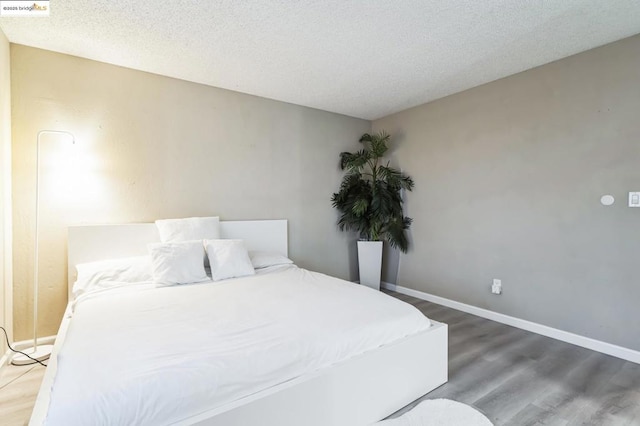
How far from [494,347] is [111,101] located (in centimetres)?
408

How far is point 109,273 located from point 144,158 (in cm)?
115

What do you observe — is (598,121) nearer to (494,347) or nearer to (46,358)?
(494,347)

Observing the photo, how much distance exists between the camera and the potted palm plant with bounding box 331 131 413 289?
13.0 feet

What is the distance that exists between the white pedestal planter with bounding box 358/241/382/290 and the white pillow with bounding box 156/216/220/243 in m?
1.95

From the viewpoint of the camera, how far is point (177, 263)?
8.20 feet

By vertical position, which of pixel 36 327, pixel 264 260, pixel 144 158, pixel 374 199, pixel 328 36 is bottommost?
pixel 36 327

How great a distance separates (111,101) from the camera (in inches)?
111

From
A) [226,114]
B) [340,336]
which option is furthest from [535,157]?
[226,114]

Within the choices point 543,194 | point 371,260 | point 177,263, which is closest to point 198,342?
point 177,263

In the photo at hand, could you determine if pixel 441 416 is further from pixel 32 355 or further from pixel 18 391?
pixel 32 355

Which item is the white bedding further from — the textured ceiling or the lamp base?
the textured ceiling

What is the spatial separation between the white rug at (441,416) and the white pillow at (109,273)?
214cm

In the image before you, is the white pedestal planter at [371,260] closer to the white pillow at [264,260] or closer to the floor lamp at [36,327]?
the white pillow at [264,260]

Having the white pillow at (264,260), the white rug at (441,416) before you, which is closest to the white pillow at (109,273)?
the white pillow at (264,260)
